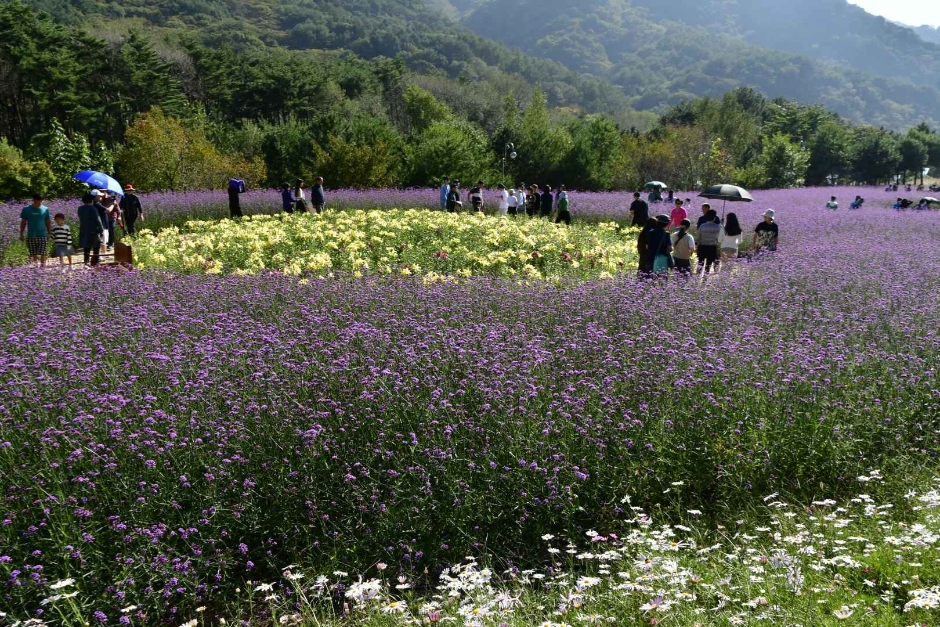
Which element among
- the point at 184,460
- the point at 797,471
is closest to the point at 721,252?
the point at 797,471

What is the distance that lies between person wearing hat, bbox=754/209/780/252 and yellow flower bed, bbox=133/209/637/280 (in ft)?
7.30

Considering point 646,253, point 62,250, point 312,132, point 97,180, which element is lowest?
point 646,253

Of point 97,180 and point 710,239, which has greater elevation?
point 97,180

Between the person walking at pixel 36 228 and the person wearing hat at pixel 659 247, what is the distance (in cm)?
984

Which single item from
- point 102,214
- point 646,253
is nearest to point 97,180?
point 102,214

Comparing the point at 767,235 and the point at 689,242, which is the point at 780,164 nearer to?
the point at 767,235

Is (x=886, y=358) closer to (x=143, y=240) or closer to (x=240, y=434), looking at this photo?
(x=240, y=434)

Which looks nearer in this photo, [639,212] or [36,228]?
[36,228]

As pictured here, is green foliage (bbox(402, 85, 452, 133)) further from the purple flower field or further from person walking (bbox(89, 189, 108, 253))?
the purple flower field

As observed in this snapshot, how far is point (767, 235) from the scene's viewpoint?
12.9m

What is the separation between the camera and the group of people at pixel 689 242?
10.0 meters

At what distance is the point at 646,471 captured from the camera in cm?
438

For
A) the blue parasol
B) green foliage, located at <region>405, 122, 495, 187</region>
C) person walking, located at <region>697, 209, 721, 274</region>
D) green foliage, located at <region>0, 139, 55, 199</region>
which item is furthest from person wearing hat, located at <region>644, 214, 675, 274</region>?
green foliage, located at <region>0, 139, 55, 199</region>

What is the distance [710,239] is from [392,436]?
8.63m
